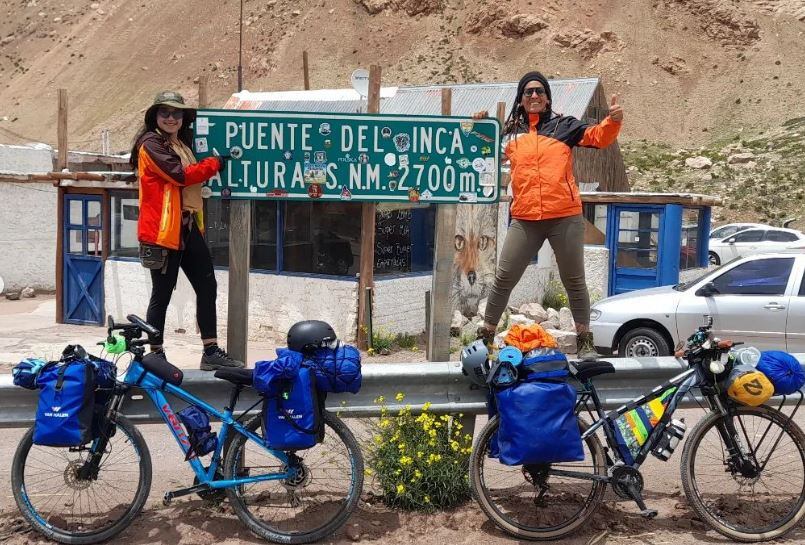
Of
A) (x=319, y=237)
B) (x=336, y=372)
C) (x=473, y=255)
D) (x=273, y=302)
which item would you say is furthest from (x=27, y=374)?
(x=473, y=255)

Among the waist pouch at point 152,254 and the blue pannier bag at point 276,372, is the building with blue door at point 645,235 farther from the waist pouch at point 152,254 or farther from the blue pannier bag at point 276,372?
the blue pannier bag at point 276,372

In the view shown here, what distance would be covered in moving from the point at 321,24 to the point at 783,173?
126ft

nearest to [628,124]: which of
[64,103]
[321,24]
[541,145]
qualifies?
[321,24]

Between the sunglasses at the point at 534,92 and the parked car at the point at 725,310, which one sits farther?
the parked car at the point at 725,310

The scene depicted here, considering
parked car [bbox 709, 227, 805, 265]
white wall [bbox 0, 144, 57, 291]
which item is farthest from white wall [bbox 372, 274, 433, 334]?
parked car [bbox 709, 227, 805, 265]

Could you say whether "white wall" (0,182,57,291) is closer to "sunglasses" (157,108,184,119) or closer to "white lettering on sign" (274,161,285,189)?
"sunglasses" (157,108,184,119)

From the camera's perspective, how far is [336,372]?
4172mm

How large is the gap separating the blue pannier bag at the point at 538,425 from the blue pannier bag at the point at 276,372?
97 centimetres

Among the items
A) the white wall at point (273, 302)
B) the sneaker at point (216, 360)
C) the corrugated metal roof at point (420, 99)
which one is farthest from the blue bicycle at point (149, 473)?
the corrugated metal roof at point (420, 99)

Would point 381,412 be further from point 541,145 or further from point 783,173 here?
point 783,173

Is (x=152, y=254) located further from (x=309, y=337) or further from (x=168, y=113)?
(x=309, y=337)

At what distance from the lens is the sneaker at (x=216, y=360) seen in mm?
5000

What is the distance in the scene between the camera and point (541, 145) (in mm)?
5164

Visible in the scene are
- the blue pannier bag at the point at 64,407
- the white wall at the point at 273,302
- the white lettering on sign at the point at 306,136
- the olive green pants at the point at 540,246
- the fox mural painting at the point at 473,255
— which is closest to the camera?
the blue pannier bag at the point at 64,407
